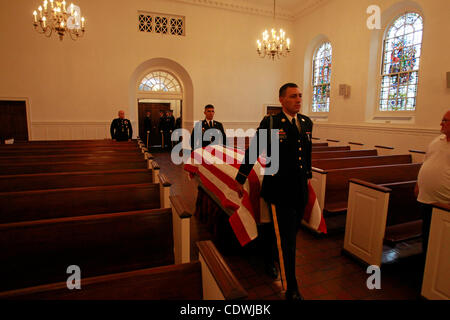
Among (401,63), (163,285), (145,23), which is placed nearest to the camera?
(163,285)

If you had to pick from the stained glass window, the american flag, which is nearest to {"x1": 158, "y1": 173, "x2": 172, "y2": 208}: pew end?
the american flag

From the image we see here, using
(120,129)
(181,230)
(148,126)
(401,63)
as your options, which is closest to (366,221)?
(181,230)

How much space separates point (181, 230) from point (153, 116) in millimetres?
10079

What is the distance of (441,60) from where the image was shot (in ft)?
17.5

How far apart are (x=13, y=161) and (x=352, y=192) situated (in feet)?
13.2

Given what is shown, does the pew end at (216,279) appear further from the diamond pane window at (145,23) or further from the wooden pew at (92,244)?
the diamond pane window at (145,23)

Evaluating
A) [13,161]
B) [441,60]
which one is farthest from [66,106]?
[441,60]

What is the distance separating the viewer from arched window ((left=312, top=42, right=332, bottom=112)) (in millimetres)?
8516

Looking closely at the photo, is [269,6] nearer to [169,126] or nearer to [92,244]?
[169,126]

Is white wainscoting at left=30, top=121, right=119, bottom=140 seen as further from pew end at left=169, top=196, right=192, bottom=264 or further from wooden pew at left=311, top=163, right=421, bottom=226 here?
pew end at left=169, top=196, right=192, bottom=264

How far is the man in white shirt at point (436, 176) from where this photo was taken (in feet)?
7.20

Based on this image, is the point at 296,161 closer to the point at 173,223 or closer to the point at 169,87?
the point at 173,223

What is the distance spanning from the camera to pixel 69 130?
8.06 metres

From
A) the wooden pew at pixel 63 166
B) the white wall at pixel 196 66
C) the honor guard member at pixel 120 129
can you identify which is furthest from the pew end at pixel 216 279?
the white wall at pixel 196 66
